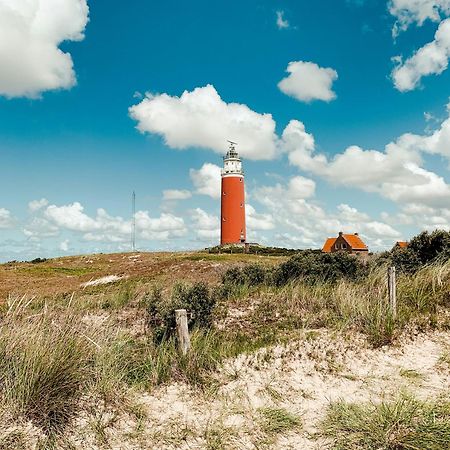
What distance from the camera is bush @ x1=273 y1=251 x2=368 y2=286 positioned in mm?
16597

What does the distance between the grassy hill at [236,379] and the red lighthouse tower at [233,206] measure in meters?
53.1

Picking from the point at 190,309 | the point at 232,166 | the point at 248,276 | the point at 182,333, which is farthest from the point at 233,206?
the point at 182,333

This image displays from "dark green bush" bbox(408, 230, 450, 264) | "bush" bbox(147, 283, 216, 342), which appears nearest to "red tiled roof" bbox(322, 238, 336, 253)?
"dark green bush" bbox(408, 230, 450, 264)

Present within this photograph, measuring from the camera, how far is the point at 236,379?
752cm

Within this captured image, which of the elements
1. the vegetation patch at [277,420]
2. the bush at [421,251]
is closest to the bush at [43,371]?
the vegetation patch at [277,420]

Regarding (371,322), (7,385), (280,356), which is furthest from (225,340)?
A: (7,385)

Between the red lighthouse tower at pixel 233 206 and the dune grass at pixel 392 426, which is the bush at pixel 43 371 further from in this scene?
the red lighthouse tower at pixel 233 206

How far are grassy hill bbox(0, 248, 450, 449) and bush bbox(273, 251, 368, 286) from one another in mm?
5192

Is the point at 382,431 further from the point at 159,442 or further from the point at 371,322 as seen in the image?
the point at 371,322

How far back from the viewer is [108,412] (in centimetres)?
623

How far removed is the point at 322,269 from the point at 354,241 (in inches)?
1840

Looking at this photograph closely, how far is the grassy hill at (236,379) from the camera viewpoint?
226 inches

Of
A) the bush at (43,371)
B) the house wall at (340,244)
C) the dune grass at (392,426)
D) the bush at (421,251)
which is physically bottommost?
the dune grass at (392,426)

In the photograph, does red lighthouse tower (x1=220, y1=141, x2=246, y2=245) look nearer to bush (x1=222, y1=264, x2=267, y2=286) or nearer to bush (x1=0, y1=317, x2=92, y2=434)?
bush (x1=222, y1=264, x2=267, y2=286)
